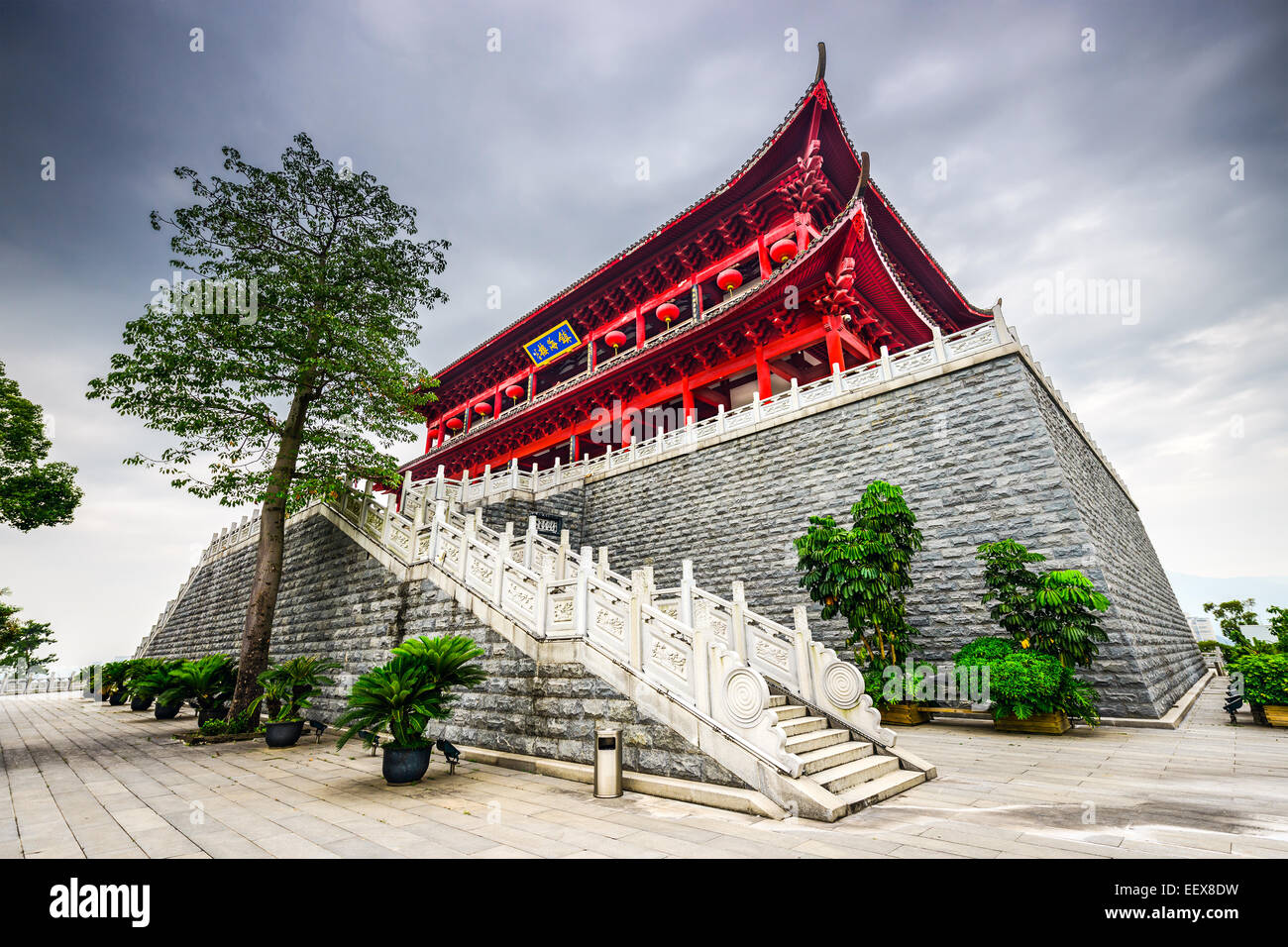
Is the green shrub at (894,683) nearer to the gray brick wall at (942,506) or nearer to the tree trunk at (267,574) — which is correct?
the gray brick wall at (942,506)

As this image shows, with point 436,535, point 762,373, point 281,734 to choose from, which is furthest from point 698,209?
point 281,734

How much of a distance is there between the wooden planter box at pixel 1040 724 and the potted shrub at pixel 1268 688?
268cm

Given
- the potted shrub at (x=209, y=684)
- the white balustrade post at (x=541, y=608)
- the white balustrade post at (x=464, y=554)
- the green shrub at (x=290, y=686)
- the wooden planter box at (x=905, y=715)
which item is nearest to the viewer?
the white balustrade post at (x=541, y=608)

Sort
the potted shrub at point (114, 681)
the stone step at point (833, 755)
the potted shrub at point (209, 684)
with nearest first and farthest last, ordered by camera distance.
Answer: the stone step at point (833, 755)
the potted shrub at point (209, 684)
the potted shrub at point (114, 681)

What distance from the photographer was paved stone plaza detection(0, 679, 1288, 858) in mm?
3365

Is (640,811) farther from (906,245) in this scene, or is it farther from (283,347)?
(906,245)

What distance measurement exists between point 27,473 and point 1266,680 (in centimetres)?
2314

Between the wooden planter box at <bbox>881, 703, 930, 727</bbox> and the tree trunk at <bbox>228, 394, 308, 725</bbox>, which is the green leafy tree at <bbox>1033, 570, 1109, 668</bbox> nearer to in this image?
the wooden planter box at <bbox>881, 703, 930, 727</bbox>

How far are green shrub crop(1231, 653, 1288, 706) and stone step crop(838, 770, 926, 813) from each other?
6.52m

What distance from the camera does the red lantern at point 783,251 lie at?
17.7 m

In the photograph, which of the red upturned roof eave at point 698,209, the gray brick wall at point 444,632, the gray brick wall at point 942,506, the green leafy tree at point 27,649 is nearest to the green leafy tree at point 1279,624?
the gray brick wall at point 942,506

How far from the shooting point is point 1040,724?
750 centimetres

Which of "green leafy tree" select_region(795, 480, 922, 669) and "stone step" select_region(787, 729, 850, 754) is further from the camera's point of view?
"green leafy tree" select_region(795, 480, 922, 669)

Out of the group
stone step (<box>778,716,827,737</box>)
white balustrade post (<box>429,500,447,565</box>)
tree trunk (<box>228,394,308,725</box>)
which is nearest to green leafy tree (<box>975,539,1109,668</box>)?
stone step (<box>778,716,827,737</box>)
